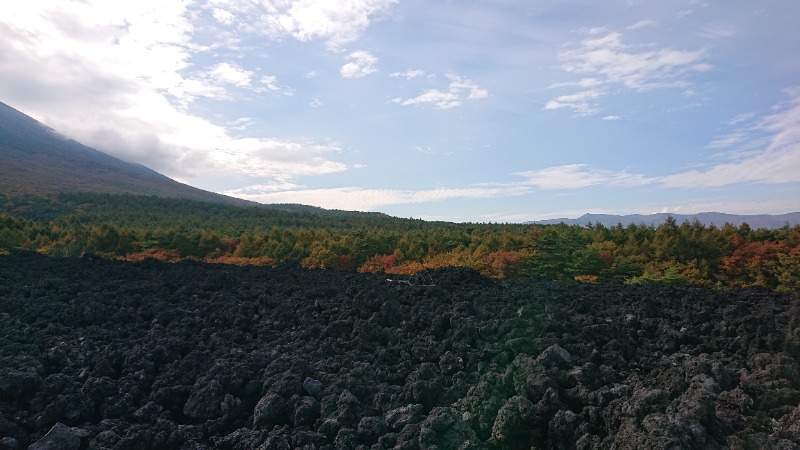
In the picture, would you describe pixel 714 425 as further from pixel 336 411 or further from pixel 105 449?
pixel 105 449

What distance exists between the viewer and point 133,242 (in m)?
27.1

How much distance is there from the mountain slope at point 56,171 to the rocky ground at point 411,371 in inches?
3529

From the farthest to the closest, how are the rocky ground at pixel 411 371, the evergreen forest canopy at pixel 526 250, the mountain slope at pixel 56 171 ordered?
the mountain slope at pixel 56 171 < the evergreen forest canopy at pixel 526 250 < the rocky ground at pixel 411 371

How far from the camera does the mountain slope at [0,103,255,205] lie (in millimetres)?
97994

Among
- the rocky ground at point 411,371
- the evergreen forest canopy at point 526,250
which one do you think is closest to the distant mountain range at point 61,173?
the evergreen forest canopy at point 526,250

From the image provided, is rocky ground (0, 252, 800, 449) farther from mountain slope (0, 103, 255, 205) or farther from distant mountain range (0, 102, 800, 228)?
mountain slope (0, 103, 255, 205)

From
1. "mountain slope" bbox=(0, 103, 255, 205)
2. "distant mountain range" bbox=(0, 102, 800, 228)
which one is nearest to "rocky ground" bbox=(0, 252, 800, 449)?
"distant mountain range" bbox=(0, 102, 800, 228)

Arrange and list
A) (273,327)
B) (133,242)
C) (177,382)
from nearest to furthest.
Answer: (177,382), (273,327), (133,242)

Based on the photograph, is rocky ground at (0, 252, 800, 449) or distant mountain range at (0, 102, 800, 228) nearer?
rocky ground at (0, 252, 800, 449)

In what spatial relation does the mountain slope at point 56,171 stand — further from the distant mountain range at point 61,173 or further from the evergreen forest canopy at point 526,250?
the evergreen forest canopy at point 526,250

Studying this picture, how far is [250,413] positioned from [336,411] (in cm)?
100

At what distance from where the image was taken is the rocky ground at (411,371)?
4359 mm

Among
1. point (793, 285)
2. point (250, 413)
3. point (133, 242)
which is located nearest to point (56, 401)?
point (250, 413)

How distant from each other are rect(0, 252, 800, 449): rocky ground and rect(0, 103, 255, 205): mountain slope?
294ft
